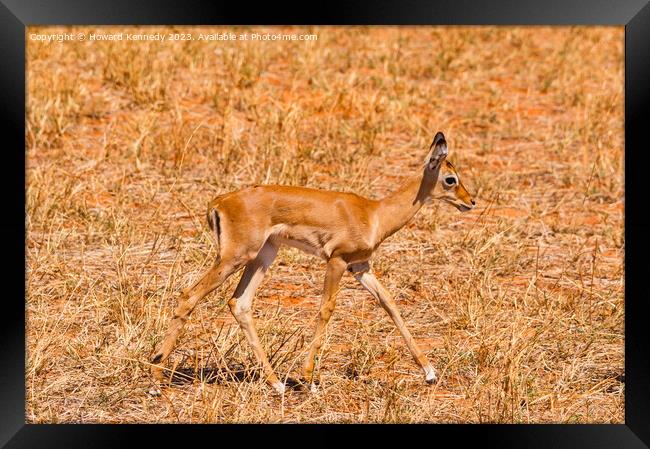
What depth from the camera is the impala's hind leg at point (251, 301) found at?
7.52m

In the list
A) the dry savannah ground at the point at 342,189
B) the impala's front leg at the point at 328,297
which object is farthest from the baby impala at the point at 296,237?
the dry savannah ground at the point at 342,189

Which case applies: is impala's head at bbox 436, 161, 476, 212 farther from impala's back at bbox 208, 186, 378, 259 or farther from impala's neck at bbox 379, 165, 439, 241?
impala's back at bbox 208, 186, 378, 259

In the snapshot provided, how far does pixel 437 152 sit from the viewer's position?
773 centimetres

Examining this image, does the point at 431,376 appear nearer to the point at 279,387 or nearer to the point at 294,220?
the point at 279,387

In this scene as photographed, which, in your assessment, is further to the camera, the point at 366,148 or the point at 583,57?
the point at 583,57

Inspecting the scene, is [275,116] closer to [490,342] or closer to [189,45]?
[189,45]

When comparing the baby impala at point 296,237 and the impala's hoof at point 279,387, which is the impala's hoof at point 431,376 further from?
the impala's hoof at point 279,387

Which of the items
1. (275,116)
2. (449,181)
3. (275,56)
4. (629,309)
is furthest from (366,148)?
(629,309)

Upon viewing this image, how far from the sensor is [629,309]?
6.48 m

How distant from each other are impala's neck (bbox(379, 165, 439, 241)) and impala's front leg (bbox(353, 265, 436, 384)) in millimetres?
272

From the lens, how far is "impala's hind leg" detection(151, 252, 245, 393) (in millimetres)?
7371

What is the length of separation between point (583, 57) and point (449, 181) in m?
9.04

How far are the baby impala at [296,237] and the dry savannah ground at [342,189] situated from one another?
0.72 ft

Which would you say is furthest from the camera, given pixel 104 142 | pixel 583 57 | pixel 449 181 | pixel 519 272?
A: pixel 583 57
